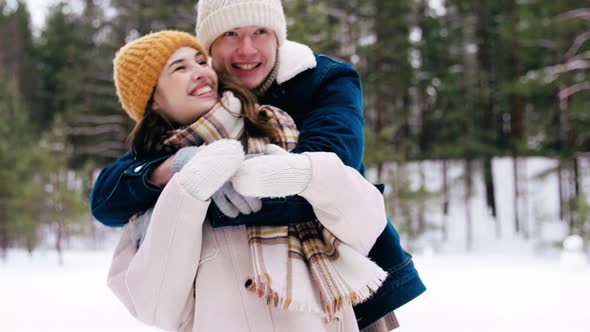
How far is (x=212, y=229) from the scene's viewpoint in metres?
1.65

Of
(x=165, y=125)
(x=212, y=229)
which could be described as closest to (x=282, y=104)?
(x=165, y=125)

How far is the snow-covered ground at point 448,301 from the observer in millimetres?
5777

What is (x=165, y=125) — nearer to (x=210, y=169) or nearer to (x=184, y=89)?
(x=184, y=89)

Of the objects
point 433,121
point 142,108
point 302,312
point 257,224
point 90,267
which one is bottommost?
point 90,267

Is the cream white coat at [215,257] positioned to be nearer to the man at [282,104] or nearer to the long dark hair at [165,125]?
the man at [282,104]

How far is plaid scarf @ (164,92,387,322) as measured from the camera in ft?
5.07

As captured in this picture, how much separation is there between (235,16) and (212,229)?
0.81 m

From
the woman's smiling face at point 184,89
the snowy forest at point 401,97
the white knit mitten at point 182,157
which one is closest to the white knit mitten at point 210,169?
the white knit mitten at point 182,157

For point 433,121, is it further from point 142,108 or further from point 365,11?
point 142,108

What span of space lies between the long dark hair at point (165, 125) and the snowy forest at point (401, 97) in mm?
9017

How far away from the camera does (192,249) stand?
1521 mm

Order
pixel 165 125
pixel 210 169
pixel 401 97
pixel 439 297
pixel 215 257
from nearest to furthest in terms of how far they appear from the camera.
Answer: pixel 210 169 < pixel 215 257 < pixel 165 125 < pixel 439 297 < pixel 401 97

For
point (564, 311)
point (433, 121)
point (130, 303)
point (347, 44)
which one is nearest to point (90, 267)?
point (347, 44)

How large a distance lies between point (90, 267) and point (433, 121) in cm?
1415
